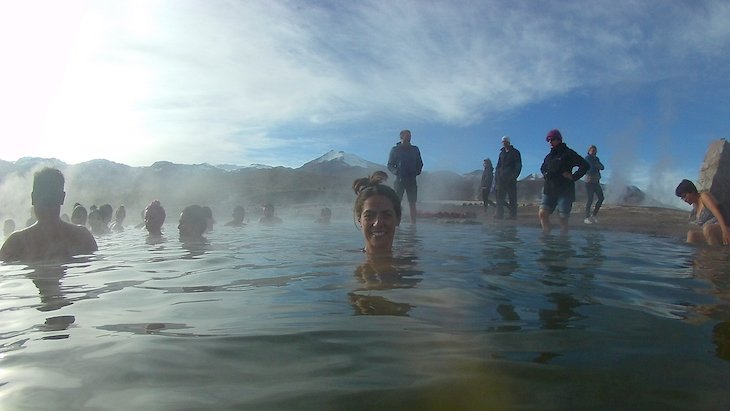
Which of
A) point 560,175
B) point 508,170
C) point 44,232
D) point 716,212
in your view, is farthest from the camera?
point 508,170

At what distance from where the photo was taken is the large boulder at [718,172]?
14.1 m

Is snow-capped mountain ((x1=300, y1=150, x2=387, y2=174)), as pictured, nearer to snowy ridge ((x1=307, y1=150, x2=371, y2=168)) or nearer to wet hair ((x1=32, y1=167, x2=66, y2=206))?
snowy ridge ((x1=307, y1=150, x2=371, y2=168))

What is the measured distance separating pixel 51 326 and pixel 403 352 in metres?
1.71

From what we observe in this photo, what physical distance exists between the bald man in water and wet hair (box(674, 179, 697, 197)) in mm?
7576

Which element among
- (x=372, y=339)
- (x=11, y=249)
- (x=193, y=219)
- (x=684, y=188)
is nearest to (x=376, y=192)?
(x=372, y=339)

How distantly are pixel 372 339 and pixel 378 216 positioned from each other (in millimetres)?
2543

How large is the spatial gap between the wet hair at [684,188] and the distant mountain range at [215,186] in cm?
1805

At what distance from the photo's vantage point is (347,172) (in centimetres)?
3819

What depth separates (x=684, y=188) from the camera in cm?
644

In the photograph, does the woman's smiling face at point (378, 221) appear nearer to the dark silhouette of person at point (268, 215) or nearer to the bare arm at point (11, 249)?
the bare arm at point (11, 249)

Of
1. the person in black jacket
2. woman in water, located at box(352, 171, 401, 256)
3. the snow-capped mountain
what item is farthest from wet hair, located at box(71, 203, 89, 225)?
the snow-capped mountain

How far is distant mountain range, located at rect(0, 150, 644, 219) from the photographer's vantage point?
25.7 meters

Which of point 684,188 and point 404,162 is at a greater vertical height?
point 404,162

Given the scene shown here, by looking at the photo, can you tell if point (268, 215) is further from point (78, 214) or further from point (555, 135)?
point (555, 135)
